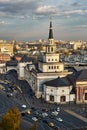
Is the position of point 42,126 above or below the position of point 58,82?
below

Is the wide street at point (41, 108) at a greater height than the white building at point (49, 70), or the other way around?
the white building at point (49, 70)

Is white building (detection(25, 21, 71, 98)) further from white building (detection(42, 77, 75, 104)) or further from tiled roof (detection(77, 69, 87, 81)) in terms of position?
tiled roof (detection(77, 69, 87, 81))

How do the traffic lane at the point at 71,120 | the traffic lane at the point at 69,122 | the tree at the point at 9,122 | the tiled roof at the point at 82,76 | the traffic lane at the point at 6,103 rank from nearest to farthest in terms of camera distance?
the tree at the point at 9,122 < the traffic lane at the point at 69,122 < the traffic lane at the point at 71,120 < the traffic lane at the point at 6,103 < the tiled roof at the point at 82,76

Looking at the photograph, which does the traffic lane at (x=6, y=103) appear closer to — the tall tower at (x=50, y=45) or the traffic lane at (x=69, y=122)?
the traffic lane at (x=69, y=122)

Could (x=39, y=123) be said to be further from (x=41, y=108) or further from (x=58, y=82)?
(x=58, y=82)

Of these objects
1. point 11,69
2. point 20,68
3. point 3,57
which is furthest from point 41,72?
point 3,57

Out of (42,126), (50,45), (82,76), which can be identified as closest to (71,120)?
(42,126)

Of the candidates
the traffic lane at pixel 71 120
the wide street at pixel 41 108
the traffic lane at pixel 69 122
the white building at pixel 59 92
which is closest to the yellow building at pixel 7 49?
the wide street at pixel 41 108

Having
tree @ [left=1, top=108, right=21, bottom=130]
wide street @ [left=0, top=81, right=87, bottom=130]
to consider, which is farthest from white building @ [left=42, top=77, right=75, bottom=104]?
tree @ [left=1, top=108, right=21, bottom=130]
